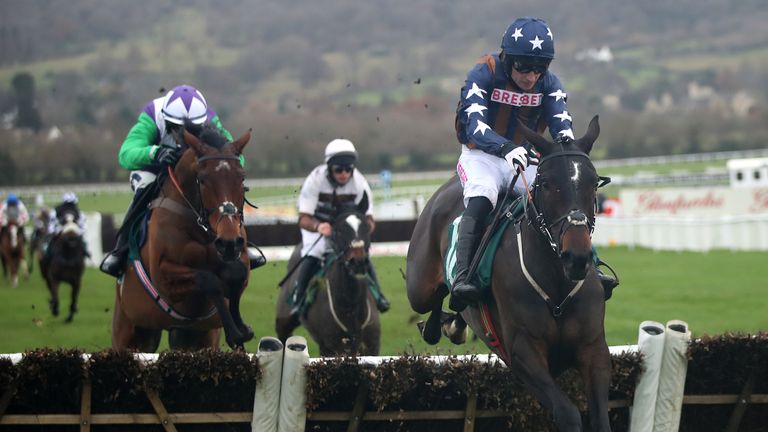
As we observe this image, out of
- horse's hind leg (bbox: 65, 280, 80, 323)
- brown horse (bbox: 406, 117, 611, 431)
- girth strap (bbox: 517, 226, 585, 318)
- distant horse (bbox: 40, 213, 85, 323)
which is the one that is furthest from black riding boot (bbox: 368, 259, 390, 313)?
distant horse (bbox: 40, 213, 85, 323)

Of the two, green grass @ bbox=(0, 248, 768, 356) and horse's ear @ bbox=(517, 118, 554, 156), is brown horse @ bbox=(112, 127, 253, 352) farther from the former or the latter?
horse's ear @ bbox=(517, 118, 554, 156)

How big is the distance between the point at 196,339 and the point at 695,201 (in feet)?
82.0

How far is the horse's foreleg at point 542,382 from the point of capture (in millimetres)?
5215

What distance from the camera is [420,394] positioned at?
19.9 feet

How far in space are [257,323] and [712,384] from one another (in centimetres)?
842

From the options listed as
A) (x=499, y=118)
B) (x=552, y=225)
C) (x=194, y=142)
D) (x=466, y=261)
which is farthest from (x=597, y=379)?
(x=194, y=142)

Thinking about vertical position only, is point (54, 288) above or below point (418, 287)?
below

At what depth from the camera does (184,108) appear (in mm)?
7504

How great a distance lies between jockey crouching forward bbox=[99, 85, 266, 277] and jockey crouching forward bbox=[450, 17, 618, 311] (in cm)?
182

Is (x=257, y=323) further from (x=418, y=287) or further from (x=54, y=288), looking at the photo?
(x=418, y=287)

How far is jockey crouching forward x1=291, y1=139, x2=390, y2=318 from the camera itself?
9.28 m

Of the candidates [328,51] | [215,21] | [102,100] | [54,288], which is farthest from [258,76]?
[54,288]

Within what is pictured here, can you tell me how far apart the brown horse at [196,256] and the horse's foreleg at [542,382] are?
1997mm

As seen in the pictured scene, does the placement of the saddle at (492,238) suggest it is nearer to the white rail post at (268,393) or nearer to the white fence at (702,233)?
the white rail post at (268,393)
